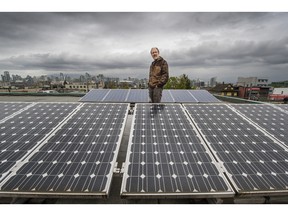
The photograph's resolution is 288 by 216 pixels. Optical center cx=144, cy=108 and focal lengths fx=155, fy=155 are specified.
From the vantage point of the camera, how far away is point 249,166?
4.95 meters

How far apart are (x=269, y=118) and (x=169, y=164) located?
22.9 ft

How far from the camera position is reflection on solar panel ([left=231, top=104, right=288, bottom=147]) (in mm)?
6945

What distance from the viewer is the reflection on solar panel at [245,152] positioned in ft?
14.3

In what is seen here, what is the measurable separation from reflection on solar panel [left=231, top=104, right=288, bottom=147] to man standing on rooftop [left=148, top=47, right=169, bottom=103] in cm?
473

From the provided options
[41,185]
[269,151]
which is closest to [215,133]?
[269,151]

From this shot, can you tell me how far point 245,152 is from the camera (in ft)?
18.4

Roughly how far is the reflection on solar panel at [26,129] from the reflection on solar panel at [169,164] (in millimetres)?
3776

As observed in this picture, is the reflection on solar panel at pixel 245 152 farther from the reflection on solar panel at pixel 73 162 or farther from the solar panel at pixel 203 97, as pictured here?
the solar panel at pixel 203 97

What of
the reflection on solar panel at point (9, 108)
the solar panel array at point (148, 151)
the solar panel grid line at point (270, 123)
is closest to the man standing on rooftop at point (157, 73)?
the solar panel array at point (148, 151)

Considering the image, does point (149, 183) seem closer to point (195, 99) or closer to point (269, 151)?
point (269, 151)

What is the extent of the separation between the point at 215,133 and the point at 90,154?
17.2 ft

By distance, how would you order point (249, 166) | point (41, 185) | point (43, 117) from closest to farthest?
point (41, 185), point (249, 166), point (43, 117)

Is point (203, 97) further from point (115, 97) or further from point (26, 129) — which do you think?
point (26, 129)

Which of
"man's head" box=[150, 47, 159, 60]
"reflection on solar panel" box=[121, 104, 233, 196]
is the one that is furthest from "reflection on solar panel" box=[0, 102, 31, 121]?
"man's head" box=[150, 47, 159, 60]
